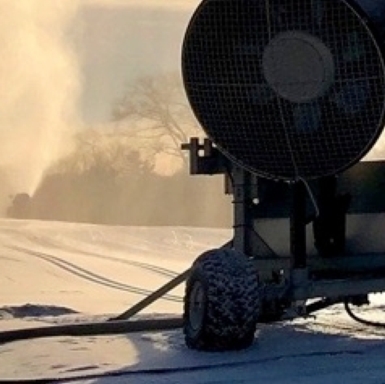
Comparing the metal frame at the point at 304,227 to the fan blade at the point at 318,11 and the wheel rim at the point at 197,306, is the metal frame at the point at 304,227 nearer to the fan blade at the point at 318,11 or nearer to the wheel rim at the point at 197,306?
the wheel rim at the point at 197,306

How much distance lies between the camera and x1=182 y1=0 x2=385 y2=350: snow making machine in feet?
21.1

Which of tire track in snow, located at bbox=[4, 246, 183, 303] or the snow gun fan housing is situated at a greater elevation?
the snow gun fan housing

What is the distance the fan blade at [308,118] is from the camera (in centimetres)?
676

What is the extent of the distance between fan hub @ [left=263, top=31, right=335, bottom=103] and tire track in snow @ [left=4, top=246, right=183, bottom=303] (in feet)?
14.0

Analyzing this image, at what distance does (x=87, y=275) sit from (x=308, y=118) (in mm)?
6016

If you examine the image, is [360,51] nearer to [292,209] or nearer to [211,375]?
[292,209]

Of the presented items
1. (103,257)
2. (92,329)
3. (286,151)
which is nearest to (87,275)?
(103,257)

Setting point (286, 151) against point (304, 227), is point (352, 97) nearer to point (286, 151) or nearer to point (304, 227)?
point (286, 151)

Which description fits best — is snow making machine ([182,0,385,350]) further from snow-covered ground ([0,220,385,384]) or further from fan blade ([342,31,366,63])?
snow-covered ground ([0,220,385,384])

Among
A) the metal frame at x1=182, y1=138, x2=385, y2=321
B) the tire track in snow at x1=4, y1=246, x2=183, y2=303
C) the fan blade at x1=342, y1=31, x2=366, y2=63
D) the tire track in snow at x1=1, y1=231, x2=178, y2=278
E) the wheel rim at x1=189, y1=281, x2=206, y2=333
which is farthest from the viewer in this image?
the tire track in snow at x1=1, y1=231, x2=178, y2=278

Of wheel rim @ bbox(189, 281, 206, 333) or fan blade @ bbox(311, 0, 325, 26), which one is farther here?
fan blade @ bbox(311, 0, 325, 26)

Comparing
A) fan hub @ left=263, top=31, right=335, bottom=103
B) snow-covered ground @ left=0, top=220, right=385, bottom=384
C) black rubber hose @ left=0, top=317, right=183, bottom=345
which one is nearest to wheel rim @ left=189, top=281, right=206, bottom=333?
snow-covered ground @ left=0, top=220, right=385, bottom=384

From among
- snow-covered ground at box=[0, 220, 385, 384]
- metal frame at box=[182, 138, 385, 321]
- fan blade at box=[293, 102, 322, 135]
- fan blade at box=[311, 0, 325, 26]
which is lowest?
snow-covered ground at box=[0, 220, 385, 384]

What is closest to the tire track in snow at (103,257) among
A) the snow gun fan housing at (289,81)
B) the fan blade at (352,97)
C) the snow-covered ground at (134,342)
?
the snow-covered ground at (134,342)
